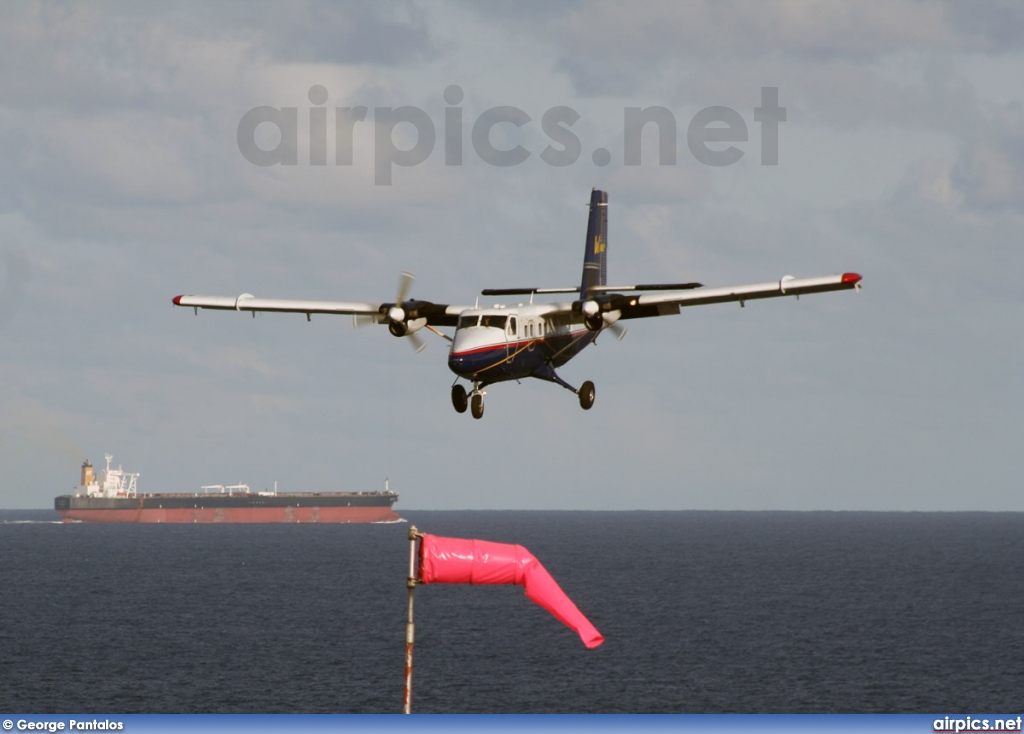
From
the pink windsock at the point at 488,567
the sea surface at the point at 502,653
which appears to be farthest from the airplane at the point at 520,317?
the sea surface at the point at 502,653

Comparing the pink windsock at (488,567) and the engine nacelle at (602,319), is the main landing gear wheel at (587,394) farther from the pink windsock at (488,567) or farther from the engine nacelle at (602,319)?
the pink windsock at (488,567)

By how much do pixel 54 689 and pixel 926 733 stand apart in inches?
4169

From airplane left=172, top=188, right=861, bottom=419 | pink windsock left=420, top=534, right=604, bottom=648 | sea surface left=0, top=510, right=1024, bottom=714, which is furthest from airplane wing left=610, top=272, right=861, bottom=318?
sea surface left=0, top=510, right=1024, bottom=714

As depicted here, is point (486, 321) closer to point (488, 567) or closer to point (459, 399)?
point (459, 399)

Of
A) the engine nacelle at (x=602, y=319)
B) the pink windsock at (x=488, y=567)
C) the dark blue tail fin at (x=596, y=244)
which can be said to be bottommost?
the pink windsock at (x=488, y=567)

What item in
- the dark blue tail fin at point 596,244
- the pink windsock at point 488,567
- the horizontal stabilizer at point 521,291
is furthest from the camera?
the dark blue tail fin at point 596,244

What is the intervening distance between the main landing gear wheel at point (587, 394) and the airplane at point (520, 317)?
0.03 m

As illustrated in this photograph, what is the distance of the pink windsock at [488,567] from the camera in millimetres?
17656

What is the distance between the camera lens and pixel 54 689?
111 m

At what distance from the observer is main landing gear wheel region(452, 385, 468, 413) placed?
3100 cm

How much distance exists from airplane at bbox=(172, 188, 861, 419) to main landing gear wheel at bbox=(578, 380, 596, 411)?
27 millimetres

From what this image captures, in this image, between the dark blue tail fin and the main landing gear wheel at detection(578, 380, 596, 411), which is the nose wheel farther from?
the dark blue tail fin

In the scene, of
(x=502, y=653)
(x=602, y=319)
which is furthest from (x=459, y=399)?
(x=502, y=653)

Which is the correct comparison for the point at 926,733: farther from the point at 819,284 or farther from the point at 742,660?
the point at 742,660
